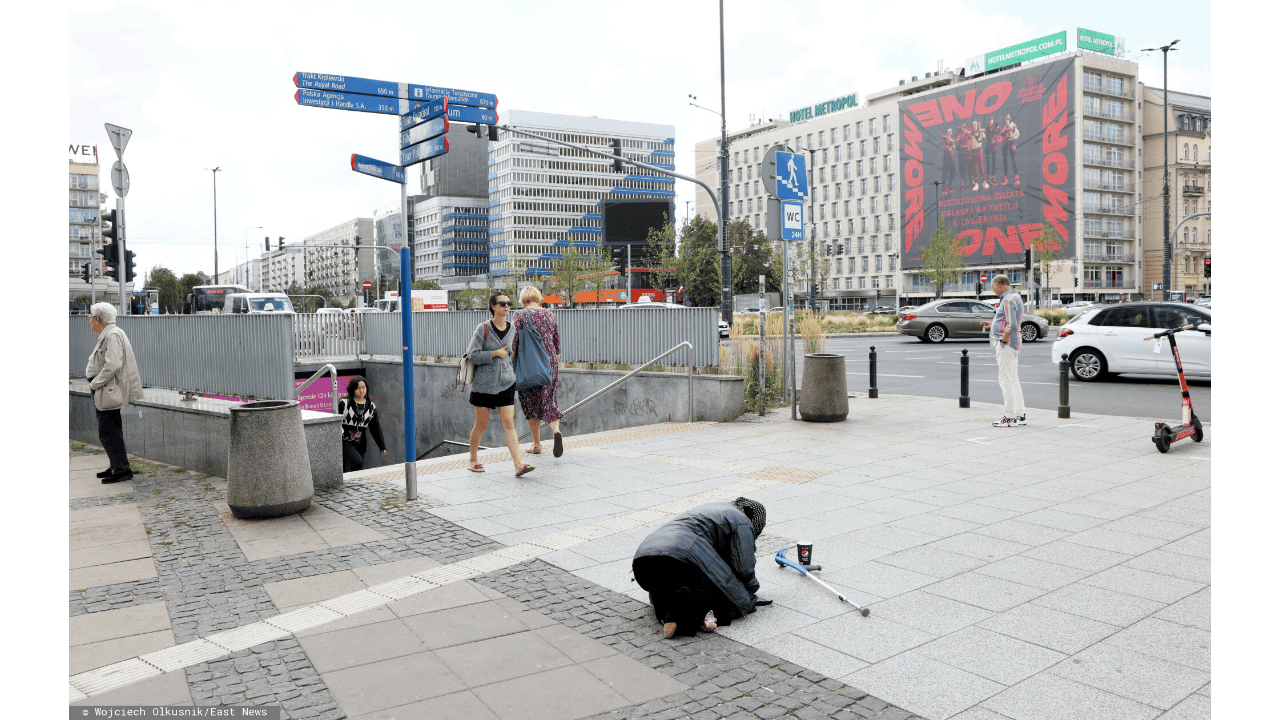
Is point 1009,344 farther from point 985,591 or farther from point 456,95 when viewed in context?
point 456,95

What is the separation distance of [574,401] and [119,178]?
7886 millimetres

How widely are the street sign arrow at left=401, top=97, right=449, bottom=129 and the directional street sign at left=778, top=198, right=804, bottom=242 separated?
18.6ft

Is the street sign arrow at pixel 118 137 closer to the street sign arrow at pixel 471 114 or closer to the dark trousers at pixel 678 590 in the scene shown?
the street sign arrow at pixel 471 114

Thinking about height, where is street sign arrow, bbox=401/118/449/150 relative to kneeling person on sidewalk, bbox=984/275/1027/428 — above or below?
above

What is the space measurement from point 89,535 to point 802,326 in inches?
441

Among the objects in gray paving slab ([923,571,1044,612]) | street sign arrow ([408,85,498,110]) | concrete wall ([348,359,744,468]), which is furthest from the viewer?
concrete wall ([348,359,744,468])

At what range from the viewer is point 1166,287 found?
46750mm

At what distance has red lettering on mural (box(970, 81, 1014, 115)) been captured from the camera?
8712 centimetres

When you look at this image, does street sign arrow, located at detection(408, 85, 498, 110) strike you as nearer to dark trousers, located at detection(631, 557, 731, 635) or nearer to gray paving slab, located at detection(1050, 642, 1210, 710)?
dark trousers, located at detection(631, 557, 731, 635)

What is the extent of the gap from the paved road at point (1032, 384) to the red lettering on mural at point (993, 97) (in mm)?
69582

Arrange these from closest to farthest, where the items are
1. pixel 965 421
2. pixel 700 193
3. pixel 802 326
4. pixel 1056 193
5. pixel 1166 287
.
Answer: pixel 965 421, pixel 802 326, pixel 1166 287, pixel 1056 193, pixel 700 193

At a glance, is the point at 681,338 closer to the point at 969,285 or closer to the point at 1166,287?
the point at 1166,287

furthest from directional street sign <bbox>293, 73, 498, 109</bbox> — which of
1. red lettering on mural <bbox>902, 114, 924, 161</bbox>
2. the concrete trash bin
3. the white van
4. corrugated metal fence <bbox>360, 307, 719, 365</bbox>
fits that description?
red lettering on mural <bbox>902, 114, 924, 161</bbox>
